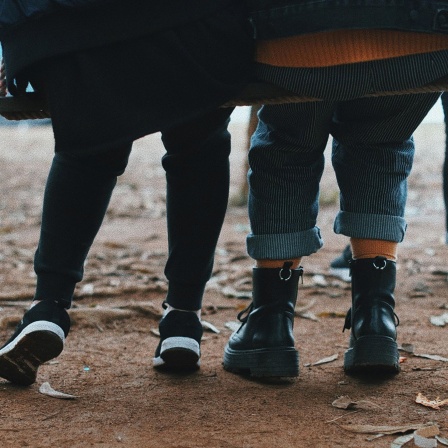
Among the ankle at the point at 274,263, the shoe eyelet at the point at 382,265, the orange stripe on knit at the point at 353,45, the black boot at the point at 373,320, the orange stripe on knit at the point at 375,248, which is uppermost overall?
the orange stripe on knit at the point at 353,45

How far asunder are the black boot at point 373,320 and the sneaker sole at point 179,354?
0.43 metres

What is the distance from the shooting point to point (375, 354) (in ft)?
7.10

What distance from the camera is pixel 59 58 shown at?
192cm

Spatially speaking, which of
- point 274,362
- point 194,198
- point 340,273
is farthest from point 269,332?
point 340,273

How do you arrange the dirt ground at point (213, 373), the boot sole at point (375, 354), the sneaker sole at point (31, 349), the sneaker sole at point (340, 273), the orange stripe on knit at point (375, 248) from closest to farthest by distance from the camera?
the dirt ground at point (213, 373)
the sneaker sole at point (31, 349)
the boot sole at point (375, 354)
the orange stripe on knit at point (375, 248)
the sneaker sole at point (340, 273)

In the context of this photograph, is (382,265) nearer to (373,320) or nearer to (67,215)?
(373,320)

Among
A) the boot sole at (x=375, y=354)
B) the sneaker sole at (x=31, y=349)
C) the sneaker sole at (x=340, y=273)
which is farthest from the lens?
the sneaker sole at (x=340, y=273)

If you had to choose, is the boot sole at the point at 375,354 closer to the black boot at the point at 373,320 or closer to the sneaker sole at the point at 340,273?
the black boot at the point at 373,320

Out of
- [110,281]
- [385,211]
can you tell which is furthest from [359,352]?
[110,281]

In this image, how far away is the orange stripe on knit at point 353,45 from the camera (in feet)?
6.11

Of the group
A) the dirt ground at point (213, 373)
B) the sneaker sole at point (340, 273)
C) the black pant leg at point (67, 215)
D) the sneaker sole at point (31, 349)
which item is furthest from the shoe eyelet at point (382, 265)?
the sneaker sole at point (340, 273)

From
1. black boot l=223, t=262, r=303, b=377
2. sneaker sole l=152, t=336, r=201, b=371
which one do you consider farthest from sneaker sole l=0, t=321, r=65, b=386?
black boot l=223, t=262, r=303, b=377

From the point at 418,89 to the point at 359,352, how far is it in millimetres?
717

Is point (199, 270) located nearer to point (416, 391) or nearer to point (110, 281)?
point (416, 391)
